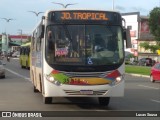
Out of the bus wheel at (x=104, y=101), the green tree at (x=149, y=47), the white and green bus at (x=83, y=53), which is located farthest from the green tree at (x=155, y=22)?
the white and green bus at (x=83, y=53)

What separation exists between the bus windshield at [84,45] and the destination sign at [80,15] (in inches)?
10.7

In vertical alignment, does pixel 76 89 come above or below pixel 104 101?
above

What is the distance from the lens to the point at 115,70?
48.6 ft

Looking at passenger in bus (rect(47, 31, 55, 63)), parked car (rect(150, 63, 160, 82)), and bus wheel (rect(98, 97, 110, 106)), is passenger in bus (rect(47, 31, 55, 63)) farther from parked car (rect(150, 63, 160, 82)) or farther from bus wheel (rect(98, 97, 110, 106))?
parked car (rect(150, 63, 160, 82))

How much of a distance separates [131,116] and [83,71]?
8.16 ft

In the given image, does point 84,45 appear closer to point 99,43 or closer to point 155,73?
point 99,43

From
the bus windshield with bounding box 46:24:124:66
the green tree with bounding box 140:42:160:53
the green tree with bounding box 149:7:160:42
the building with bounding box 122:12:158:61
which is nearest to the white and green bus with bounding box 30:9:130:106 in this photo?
the bus windshield with bounding box 46:24:124:66

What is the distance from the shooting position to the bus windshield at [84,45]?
14.8 meters

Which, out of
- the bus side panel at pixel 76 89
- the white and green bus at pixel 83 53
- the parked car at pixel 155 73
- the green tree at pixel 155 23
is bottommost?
the parked car at pixel 155 73

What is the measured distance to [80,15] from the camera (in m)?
15.2

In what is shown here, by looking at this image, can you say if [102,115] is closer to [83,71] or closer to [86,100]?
[83,71]

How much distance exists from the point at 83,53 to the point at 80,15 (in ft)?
4.19

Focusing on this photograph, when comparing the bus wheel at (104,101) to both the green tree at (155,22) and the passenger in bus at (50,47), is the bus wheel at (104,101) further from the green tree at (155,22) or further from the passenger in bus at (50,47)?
the green tree at (155,22)

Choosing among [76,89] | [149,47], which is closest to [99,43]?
[76,89]
